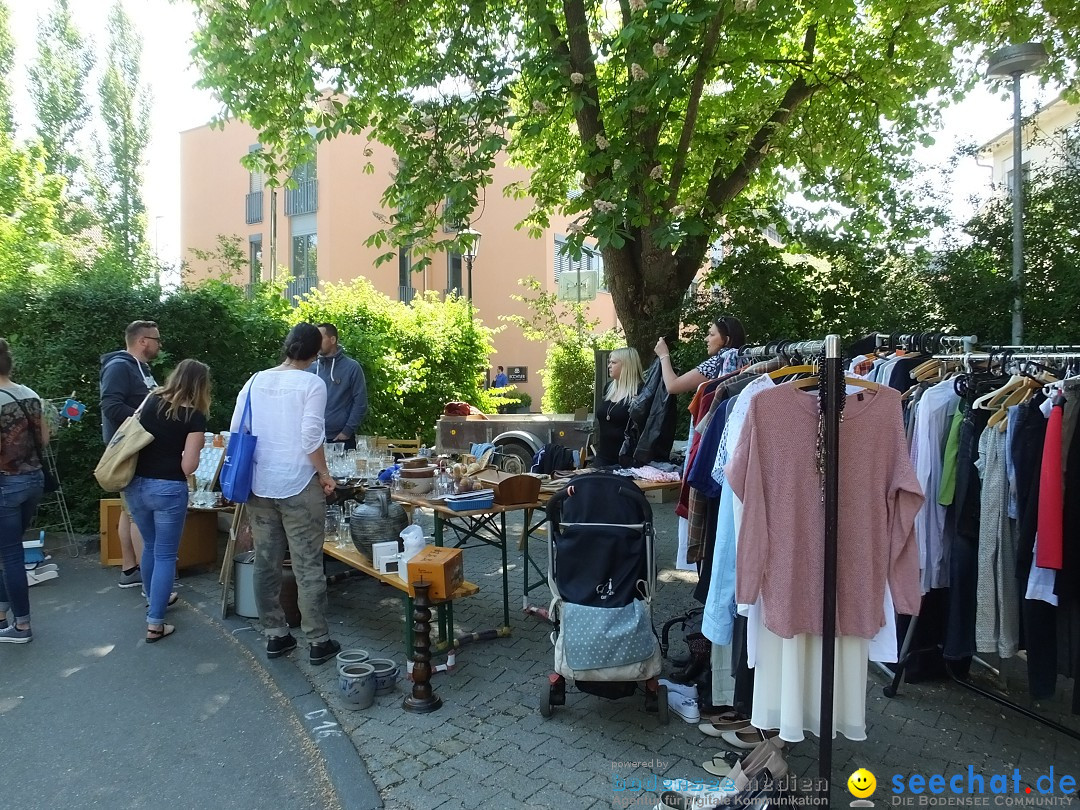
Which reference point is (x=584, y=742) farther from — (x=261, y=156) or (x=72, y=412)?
(x=261, y=156)

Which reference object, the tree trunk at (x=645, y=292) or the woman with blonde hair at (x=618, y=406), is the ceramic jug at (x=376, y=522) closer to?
the woman with blonde hair at (x=618, y=406)

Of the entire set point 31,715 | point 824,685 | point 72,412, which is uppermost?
point 72,412

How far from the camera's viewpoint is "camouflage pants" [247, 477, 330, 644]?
4.38m

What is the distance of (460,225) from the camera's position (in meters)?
7.40

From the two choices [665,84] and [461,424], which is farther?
[461,424]

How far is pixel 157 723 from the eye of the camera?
3.82 meters

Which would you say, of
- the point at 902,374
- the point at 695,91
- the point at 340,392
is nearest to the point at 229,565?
the point at 340,392

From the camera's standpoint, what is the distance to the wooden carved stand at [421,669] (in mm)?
3844

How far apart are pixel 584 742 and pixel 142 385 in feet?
14.6

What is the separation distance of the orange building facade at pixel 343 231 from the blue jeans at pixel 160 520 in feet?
57.7

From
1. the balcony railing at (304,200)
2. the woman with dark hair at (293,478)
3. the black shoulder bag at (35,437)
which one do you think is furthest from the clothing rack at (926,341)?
the balcony railing at (304,200)

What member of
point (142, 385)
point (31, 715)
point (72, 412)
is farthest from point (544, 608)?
point (72, 412)

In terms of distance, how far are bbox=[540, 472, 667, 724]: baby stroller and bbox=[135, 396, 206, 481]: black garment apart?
268cm

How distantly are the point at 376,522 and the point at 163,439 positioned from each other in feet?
5.06
